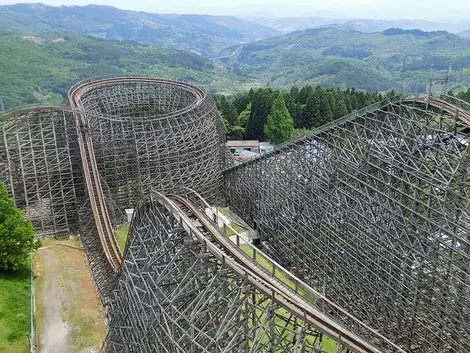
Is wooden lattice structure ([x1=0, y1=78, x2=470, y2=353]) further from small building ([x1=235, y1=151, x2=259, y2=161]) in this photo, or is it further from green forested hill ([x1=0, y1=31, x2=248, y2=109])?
green forested hill ([x1=0, y1=31, x2=248, y2=109])

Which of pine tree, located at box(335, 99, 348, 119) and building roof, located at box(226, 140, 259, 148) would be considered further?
pine tree, located at box(335, 99, 348, 119)

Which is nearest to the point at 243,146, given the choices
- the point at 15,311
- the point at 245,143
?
the point at 245,143

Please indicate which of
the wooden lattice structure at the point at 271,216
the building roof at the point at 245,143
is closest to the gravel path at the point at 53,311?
the wooden lattice structure at the point at 271,216

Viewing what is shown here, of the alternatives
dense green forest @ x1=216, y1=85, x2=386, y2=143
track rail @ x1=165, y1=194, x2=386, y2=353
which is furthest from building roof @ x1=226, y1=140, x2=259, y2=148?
track rail @ x1=165, y1=194, x2=386, y2=353

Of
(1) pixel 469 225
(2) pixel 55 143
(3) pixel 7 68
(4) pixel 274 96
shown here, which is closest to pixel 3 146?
(2) pixel 55 143

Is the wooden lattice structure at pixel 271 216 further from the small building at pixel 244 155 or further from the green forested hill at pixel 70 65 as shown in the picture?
the green forested hill at pixel 70 65

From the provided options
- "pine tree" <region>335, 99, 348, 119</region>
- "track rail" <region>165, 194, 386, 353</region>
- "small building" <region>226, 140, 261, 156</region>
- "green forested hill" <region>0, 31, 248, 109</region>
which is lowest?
"green forested hill" <region>0, 31, 248, 109</region>
